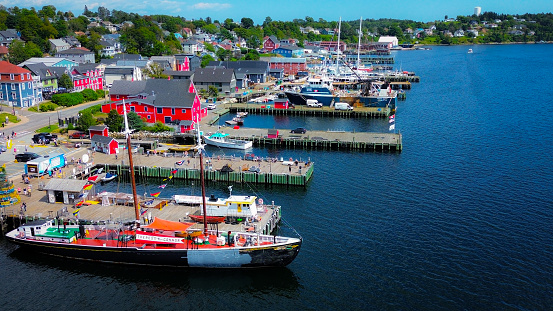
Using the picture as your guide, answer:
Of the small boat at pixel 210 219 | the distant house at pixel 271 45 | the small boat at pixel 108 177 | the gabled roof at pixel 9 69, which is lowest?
the small boat at pixel 108 177

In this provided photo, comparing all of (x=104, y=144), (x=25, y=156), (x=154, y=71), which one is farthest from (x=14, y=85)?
(x=154, y=71)

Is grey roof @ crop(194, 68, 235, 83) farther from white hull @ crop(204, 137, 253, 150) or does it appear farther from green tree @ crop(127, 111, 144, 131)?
white hull @ crop(204, 137, 253, 150)

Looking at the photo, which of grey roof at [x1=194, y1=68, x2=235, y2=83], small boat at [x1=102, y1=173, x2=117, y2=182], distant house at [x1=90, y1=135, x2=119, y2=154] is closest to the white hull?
distant house at [x1=90, y1=135, x2=119, y2=154]

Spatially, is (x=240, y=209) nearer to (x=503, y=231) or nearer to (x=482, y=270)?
(x=482, y=270)

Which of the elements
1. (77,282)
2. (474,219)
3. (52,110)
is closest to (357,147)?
(474,219)

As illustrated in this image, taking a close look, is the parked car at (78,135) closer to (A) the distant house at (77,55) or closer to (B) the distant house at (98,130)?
(B) the distant house at (98,130)

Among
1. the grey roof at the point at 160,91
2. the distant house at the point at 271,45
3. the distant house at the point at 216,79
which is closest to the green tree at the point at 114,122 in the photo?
the grey roof at the point at 160,91

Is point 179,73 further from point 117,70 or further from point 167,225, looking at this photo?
point 167,225
